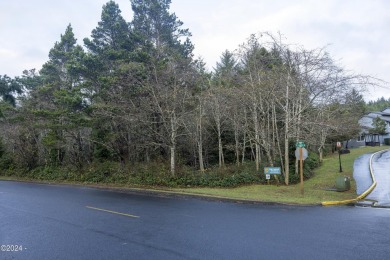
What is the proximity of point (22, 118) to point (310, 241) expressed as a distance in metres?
34.0

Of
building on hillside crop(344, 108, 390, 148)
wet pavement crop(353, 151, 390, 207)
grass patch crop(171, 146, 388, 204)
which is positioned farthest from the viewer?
building on hillside crop(344, 108, 390, 148)

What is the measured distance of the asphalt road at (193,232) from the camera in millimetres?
6895

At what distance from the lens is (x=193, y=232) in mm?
8742

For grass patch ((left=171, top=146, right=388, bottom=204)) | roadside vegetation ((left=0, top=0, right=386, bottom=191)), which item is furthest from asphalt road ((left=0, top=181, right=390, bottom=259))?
roadside vegetation ((left=0, top=0, right=386, bottom=191))

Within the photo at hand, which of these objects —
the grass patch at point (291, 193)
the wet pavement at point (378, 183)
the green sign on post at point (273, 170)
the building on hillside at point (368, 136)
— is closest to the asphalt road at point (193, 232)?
the grass patch at point (291, 193)

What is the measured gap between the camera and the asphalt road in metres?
6.89

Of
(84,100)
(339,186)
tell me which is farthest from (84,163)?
(339,186)

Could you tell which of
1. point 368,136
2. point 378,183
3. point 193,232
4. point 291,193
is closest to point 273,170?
point 291,193

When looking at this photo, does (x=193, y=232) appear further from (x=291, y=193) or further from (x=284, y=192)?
(x=284, y=192)

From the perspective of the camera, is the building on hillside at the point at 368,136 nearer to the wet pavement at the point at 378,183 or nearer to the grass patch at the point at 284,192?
the wet pavement at the point at 378,183

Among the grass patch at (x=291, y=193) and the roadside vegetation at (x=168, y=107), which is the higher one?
the roadside vegetation at (x=168, y=107)

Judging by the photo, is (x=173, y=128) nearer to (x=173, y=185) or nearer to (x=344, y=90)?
(x=173, y=185)

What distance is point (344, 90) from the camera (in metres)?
19.6

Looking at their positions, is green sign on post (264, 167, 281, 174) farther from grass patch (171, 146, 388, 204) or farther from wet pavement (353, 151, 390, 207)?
wet pavement (353, 151, 390, 207)
